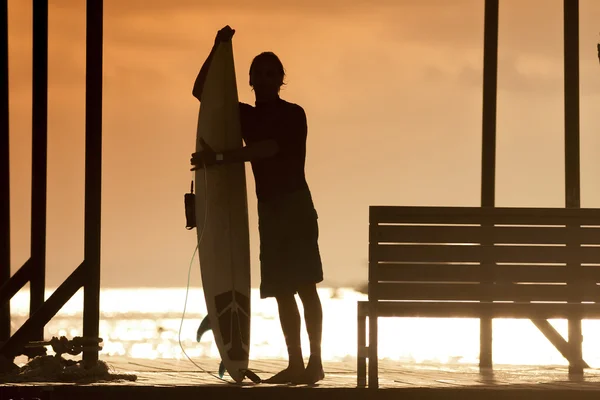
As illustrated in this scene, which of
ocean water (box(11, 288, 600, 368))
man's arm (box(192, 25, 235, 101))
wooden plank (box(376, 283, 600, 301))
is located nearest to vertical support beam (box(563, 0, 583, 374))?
wooden plank (box(376, 283, 600, 301))

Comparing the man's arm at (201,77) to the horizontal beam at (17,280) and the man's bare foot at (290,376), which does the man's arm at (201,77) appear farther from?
the horizontal beam at (17,280)

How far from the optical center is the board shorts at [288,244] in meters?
6.55

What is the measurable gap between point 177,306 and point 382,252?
90.8 meters

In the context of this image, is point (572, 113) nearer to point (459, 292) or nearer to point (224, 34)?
point (459, 292)

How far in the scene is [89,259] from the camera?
748 centimetres

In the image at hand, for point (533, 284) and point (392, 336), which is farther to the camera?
point (392, 336)

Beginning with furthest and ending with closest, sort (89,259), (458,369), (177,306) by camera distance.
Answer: (177,306) → (458,369) → (89,259)

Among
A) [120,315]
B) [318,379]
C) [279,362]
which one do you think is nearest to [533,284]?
[318,379]

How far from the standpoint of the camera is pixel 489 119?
8352 mm

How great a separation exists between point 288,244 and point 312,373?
0.63 m

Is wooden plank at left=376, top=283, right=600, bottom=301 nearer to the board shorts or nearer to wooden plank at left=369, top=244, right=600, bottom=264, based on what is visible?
wooden plank at left=369, top=244, right=600, bottom=264

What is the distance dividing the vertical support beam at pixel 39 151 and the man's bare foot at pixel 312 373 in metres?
2.08

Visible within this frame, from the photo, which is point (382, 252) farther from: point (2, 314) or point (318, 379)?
point (2, 314)

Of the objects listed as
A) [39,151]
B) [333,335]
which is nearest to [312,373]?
[39,151]
